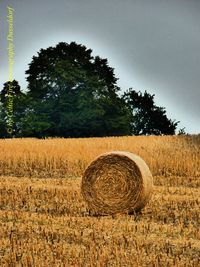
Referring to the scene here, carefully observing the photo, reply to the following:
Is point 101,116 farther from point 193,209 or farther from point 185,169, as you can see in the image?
point 193,209

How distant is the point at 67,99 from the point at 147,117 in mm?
14223

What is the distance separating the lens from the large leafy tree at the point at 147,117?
56375mm

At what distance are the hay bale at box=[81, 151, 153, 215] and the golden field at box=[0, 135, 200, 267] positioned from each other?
31cm

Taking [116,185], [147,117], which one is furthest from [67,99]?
[116,185]

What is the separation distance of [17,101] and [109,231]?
3660cm

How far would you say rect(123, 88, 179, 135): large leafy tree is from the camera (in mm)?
56375

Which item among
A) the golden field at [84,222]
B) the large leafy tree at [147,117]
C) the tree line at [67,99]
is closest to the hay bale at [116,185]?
the golden field at [84,222]

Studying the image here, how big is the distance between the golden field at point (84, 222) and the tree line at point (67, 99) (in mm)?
21057

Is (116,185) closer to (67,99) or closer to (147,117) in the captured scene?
(67,99)

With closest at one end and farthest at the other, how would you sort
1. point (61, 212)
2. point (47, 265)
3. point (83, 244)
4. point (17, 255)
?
point (47, 265) → point (17, 255) → point (83, 244) → point (61, 212)

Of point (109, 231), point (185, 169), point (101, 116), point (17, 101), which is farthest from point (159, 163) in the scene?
point (17, 101)

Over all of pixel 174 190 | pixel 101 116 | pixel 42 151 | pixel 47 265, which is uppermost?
pixel 101 116

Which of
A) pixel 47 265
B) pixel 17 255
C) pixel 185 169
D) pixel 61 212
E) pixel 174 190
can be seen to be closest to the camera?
pixel 47 265

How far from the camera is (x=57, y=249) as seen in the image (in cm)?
882
